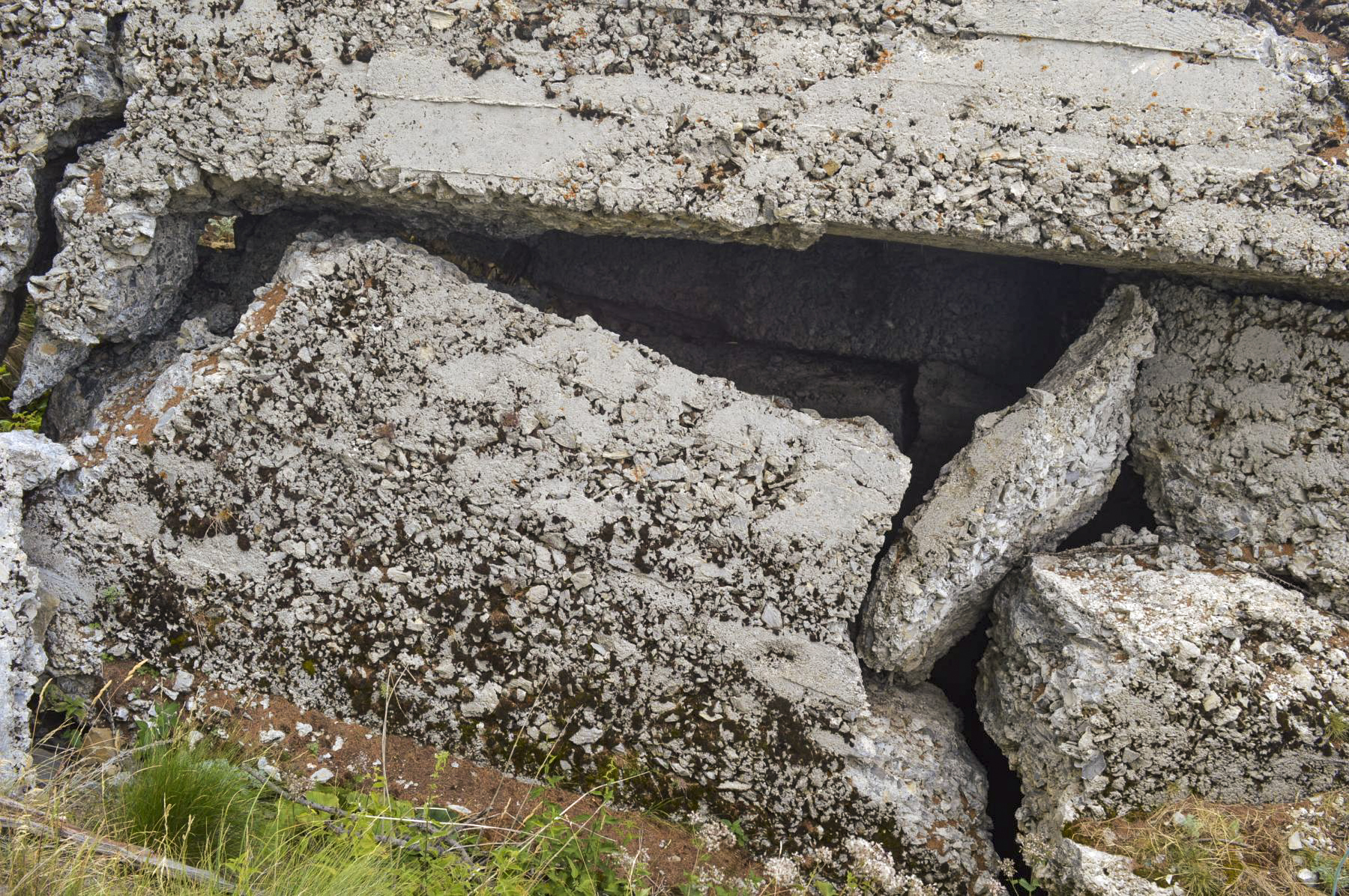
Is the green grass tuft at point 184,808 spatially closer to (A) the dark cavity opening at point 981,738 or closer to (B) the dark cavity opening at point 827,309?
Answer: (B) the dark cavity opening at point 827,309

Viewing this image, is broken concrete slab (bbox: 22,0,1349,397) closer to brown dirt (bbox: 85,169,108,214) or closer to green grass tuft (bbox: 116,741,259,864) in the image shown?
brown dirt (bbox: 85,169,108,214)

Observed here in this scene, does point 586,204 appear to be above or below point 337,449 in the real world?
above

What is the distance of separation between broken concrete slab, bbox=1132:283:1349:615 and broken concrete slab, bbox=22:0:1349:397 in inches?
6.7

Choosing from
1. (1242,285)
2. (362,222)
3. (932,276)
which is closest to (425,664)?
(362,222)

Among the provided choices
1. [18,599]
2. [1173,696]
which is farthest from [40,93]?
[1173,696]

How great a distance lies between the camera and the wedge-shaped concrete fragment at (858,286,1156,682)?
6.94 ft

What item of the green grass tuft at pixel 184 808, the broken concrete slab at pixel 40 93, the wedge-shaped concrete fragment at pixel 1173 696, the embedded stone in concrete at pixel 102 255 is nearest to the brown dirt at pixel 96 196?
the embedded stone in concrete at pixel 102 255

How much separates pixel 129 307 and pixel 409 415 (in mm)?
843

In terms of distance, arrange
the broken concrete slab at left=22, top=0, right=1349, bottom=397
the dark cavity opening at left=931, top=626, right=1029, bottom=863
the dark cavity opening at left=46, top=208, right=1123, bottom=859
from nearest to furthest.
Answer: the broken concrete slab at left=22, top=0, right=1349, bottom=397 → the dark cavity opening at left=931, top=626, right=1029, bottom=863 → the dark cavity opening at left=46, top=208, right=1123, bottom=859

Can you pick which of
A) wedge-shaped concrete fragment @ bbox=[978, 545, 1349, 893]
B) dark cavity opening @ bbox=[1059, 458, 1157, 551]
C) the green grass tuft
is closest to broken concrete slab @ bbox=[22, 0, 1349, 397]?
dark cavity opening @ bbox=[1059, 458, 1157, 551]

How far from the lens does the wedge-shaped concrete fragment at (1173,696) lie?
1937mm

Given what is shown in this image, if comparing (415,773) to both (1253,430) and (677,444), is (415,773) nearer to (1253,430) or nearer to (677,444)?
(677,444)

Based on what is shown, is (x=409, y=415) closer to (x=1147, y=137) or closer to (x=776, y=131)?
(x=776, y=131)

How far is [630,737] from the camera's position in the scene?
2.12 m
